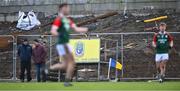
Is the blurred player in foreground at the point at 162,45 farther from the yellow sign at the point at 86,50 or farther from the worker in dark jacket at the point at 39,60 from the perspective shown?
the worker in dark jacket at the point at 39,60

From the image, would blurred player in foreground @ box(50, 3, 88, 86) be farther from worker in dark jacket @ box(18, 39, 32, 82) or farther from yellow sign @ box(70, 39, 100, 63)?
yellow sign @ box(70, 39, 100, 63)

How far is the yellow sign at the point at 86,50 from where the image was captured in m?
29.5

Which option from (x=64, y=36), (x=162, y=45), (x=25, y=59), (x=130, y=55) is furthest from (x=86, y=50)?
(x=64, y=36)

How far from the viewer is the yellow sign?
29.5m

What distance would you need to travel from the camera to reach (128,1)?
136 ft

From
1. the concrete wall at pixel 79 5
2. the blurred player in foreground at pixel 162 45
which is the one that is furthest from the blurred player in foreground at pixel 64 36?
the concrete wall at pixel 79 5

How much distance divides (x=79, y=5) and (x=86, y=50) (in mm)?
12906

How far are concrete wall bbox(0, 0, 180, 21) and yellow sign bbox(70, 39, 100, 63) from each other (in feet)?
39.8

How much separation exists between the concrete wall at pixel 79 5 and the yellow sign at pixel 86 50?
39.8 ft

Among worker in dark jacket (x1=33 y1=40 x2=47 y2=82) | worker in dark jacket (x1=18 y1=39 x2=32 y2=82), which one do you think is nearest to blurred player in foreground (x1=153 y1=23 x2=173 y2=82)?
worker in dark jacket (x1=33 y1=40 x2=47 y2=82)

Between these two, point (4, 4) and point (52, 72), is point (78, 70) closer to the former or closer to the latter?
point (52, 72)

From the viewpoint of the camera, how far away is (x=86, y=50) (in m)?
29.6

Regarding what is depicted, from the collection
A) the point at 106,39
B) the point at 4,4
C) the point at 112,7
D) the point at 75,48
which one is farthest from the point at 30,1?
the point at 75,48

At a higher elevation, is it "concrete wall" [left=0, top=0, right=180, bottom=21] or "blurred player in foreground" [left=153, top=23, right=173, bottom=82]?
"concrete wall" [left=0, top=0, right=180, bottom=21]
